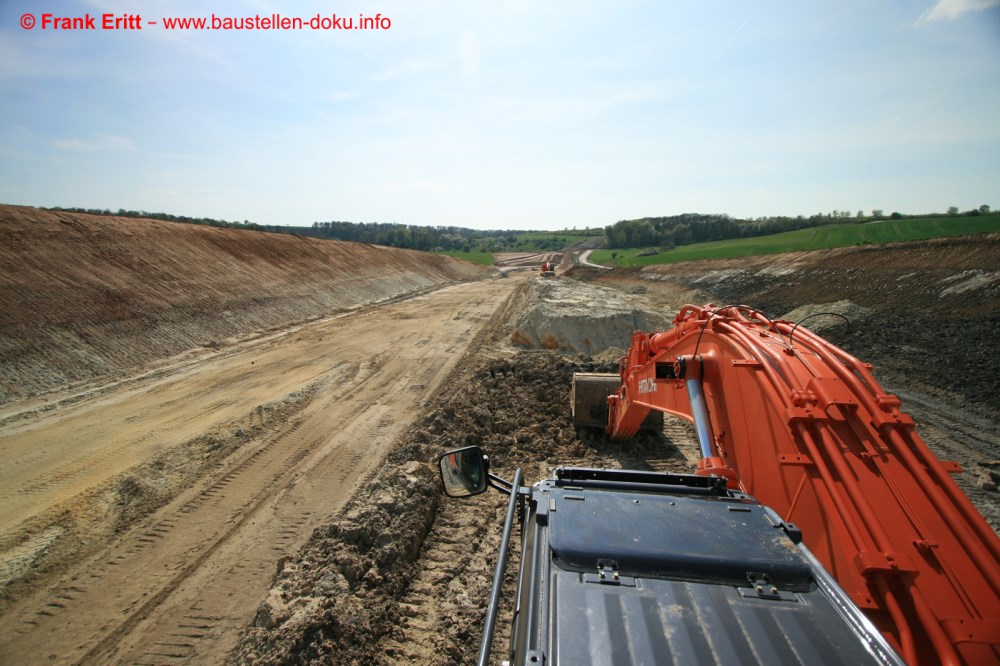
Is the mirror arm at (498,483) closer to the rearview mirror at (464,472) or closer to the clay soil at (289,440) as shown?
the rearview mirror at (464,472)

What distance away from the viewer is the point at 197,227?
25922 mm

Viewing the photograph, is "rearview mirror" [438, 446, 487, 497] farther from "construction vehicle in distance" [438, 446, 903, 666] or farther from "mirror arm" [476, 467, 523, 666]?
"construction vehicle in distance" [438, 446, 903, 666]

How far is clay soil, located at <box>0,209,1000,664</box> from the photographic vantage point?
4.56m

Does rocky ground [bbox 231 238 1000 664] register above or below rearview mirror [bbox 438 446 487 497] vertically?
below

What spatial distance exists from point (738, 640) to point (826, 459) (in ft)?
4.11

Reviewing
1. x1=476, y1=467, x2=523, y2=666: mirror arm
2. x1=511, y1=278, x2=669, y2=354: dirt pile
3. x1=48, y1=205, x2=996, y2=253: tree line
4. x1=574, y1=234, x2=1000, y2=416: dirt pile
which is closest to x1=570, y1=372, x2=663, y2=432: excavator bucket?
x1=476, y1=467, x2=523, y2=666: mirror arm

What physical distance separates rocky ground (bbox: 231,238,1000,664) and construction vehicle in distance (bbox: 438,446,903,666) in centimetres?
266

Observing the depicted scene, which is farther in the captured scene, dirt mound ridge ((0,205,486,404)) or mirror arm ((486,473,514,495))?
dirt mound ridge ((0,205,486,404))

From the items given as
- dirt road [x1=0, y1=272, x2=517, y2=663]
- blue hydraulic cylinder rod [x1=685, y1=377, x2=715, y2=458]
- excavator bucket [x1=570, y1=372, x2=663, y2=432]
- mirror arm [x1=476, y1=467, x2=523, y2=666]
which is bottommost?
dirt road [x1=0, y1=272, x2=517, y2=663]

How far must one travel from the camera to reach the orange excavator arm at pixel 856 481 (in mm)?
1930

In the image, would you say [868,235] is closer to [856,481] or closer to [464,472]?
[856,481]

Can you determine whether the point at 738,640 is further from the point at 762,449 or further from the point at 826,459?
the point at 762,449

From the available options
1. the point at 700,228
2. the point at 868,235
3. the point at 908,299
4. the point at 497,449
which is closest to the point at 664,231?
the point at 700,228

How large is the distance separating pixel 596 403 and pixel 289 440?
5.25 metres
